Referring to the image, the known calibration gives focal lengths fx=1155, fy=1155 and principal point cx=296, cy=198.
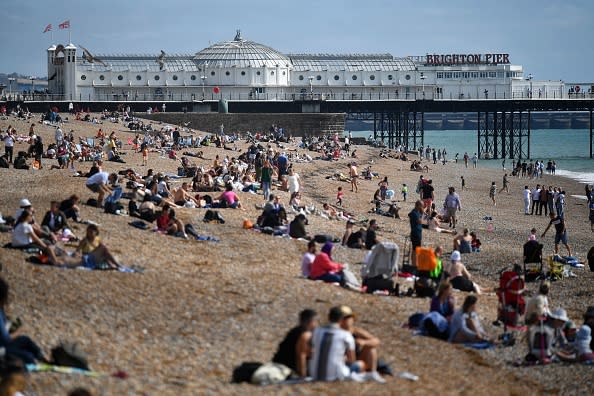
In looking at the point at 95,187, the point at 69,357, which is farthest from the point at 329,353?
the point at 95,187

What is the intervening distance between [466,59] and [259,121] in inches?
941

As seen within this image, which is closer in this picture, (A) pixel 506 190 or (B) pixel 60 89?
(A) pixel 506 190

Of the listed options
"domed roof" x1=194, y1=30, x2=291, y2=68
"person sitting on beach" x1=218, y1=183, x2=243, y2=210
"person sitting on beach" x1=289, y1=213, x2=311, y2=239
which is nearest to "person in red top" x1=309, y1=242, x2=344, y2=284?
"person sitting on beach" x1=289, y1=213, x2=311, y2=239

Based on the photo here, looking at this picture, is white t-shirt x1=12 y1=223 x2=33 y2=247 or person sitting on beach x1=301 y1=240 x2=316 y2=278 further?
person sitting on beach x1=301 y1=240 x2=316 y2=278

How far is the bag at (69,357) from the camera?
1055 cm

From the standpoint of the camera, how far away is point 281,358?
36.0ft

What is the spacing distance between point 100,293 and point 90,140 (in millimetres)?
26259

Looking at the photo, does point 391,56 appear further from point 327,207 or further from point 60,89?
point 327,207

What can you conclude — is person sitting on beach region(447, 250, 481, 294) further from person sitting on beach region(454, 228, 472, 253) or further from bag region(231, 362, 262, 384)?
bag region(231, 362, 262, 384)

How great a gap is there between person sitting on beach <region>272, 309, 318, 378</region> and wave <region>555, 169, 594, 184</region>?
153 feet

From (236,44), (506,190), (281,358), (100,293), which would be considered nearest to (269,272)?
(100,293)

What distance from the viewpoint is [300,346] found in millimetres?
10734

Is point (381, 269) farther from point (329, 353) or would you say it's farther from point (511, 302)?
point (329, 353)

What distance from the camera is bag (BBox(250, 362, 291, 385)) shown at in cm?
1069
